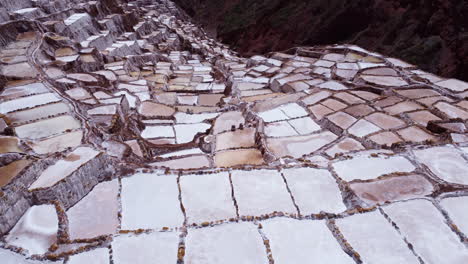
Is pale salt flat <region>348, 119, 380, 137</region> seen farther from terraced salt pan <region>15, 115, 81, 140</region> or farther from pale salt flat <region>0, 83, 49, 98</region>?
pale salt flat <region>0, 83, 49, 98</region>

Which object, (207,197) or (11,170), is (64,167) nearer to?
(11,170)

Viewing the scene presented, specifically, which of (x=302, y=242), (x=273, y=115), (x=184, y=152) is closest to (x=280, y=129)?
(x=273, y=115)

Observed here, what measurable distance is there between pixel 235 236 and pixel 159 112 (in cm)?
Result: 700

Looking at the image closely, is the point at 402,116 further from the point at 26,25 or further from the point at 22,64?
the point at 26,25

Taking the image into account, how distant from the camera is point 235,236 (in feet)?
13.7

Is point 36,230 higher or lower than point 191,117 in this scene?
higher

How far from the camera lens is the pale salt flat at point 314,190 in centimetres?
479

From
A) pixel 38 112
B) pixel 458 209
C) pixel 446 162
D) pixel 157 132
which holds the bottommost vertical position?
pixel 157 132

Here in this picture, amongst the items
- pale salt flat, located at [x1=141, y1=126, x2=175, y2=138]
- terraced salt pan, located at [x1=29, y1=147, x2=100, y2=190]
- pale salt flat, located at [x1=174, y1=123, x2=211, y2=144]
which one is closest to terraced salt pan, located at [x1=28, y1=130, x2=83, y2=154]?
terraced salt pan, located at [x1=29, y1=147, x2=100, y2=190]

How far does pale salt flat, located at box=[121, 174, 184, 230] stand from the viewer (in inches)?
176

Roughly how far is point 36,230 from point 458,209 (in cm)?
602

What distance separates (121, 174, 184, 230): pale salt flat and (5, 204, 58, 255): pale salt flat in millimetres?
935

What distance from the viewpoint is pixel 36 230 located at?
164 inches

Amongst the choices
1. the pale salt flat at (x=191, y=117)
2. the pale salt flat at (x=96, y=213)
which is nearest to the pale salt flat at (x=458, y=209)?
the pale salt flat at (x=96, y=213)
